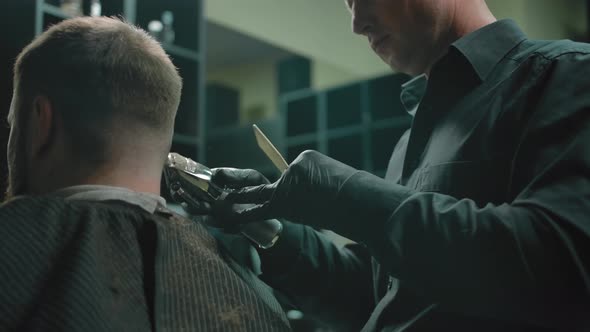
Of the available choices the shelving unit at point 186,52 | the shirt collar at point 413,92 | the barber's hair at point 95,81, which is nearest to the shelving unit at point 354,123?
the shelving unit at point 186,52

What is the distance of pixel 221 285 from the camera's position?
49.5 inches

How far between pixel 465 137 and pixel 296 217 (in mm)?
331

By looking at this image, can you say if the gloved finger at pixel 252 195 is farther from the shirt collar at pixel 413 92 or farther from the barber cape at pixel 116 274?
the shirt collar at pixel 413 92

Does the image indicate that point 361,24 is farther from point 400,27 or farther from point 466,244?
point 466,244

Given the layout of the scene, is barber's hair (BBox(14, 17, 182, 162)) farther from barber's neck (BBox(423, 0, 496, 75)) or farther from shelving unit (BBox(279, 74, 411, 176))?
shelving unit (BBox(279, 74, 411, 176))

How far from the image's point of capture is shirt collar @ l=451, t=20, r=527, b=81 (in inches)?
48.2

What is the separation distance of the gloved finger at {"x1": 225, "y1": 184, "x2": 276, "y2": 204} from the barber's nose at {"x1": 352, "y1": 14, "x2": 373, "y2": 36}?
0.42 metres

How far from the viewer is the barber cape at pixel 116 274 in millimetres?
983

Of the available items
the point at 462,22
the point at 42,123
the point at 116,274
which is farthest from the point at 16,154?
the point at 462,22

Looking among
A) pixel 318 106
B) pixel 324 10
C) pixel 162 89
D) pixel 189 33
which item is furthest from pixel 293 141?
pixel 162 89

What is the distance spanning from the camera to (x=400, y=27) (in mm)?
1341

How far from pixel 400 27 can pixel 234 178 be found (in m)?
0.45

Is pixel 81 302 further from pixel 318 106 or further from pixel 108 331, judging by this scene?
pixel 318 106

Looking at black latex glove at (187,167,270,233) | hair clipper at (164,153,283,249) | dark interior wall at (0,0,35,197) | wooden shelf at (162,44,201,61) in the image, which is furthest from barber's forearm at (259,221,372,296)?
wooden shelf at (162,44,201,61)
